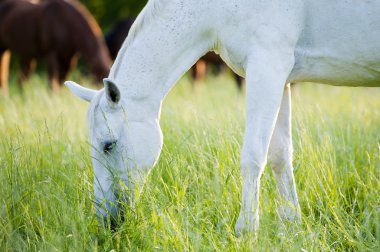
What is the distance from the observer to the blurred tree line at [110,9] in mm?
15508

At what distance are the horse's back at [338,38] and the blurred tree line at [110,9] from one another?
12.6 meters

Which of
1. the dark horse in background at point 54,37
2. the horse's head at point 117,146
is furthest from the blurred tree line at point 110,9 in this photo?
the horse's head at point 117,146

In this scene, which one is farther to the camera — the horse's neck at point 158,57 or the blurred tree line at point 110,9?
the blurred tree line at point 110,9

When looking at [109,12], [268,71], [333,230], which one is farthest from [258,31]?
[109,12]

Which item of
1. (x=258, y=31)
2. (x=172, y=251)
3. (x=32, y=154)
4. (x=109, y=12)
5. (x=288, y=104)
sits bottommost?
(x=172, y=251)

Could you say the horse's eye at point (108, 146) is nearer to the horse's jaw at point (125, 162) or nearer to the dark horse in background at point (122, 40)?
the horse's jaw at point (125, 162)

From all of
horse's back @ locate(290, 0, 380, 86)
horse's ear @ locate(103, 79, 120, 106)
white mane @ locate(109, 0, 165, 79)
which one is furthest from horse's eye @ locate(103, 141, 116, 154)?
horse's back @ locate(290, 0, 380, 86)

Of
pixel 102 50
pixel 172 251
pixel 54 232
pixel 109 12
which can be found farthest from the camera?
pixel 109 12

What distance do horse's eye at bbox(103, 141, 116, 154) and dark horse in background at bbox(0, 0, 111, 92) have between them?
6694 millimetres

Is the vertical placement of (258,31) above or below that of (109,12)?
below

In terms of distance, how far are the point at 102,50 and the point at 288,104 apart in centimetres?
709

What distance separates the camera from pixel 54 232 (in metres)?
2.98

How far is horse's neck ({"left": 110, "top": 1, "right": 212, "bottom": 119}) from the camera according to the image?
3277mm

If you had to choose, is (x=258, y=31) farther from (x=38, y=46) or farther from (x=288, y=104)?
(x=38, y=46)
